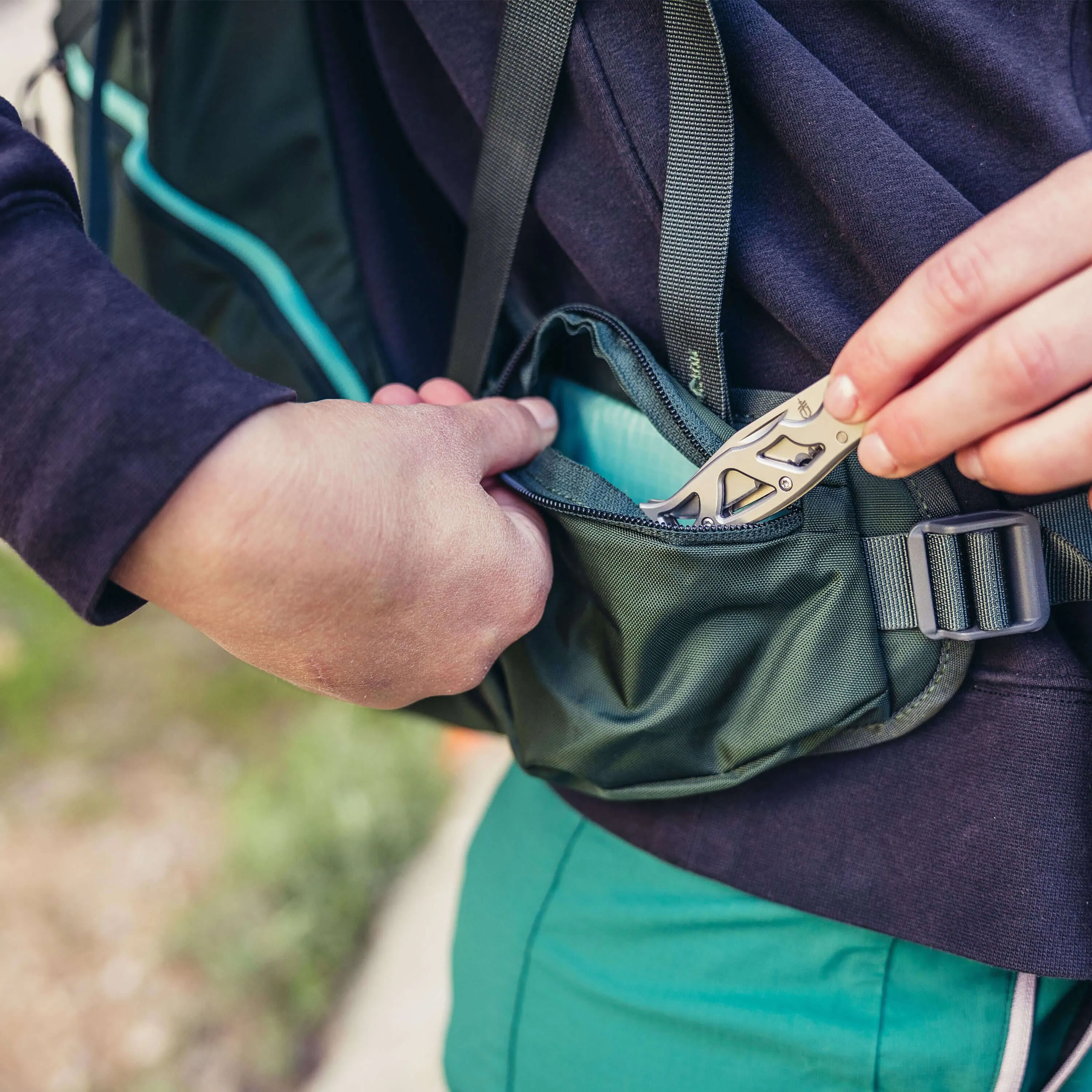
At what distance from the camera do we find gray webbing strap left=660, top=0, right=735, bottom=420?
69 cm

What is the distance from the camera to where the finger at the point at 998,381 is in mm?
538

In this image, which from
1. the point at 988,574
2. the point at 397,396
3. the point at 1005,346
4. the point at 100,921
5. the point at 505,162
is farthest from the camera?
the point at 100,921

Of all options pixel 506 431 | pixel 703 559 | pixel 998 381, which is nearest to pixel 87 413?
pixel 506 431

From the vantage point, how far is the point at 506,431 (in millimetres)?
784

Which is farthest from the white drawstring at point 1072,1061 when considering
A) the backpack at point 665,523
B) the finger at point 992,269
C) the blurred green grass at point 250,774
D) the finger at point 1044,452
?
the blurred green grass at point 250,774

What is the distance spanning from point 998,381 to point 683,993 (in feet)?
1.99

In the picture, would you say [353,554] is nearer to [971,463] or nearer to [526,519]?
[526,519]

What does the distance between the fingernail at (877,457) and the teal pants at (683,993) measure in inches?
16.8

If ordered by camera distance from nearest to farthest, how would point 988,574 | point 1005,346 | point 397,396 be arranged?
point 1005,346 < point 988,574 < point 397,396

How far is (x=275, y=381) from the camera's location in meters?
1.09

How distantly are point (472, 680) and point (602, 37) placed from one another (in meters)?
0.53

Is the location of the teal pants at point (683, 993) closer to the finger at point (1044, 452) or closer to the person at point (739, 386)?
the person at point (739, 386)

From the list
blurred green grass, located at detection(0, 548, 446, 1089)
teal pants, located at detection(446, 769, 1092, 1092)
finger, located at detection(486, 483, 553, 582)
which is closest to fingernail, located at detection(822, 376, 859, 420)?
finger, located at detection(486, 483, 553, 582)

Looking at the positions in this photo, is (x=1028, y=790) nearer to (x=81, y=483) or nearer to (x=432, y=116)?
(x=81, y=483)
